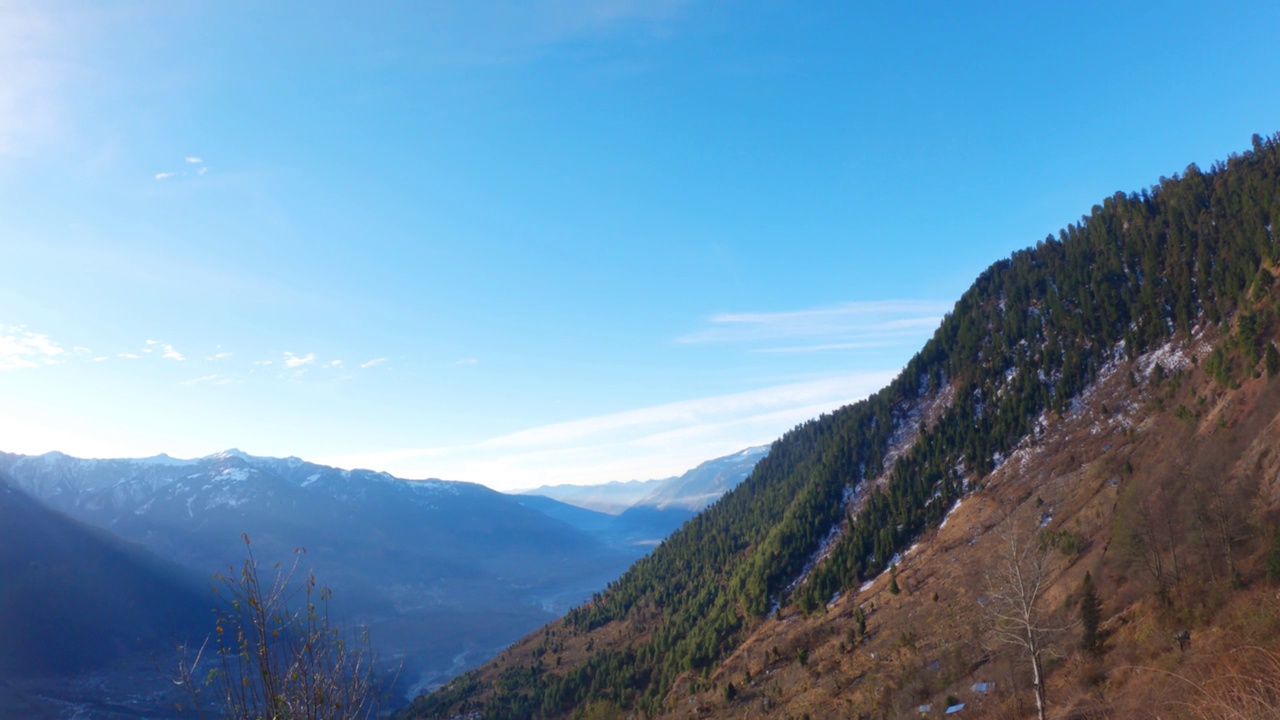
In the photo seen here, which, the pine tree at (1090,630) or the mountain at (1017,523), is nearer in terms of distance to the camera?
the pine tree at (1090,630)

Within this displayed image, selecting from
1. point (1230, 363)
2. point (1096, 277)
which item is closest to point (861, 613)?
point (1230, 363)

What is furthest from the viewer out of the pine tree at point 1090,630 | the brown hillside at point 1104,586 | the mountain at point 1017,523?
the mountain at point 1017,523

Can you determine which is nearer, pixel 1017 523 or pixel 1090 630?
pixel 1090 630

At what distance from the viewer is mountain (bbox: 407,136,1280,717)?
3484 cm

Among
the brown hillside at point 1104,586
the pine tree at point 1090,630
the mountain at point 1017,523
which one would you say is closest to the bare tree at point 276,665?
the brown hillside at point 1104,586

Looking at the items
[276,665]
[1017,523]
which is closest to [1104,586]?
[1017,523]

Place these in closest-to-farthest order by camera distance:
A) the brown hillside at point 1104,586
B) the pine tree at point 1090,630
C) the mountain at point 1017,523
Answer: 1. the brown hillside at point 1104,586
2. the pine tree at point 1090,630
3. the mountain at point 1017,523

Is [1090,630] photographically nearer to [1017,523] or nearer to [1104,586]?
[1017,523]

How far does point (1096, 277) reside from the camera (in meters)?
98.9

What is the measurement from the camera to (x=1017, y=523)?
3594cm

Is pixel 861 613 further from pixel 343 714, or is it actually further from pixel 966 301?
pixel 966 301

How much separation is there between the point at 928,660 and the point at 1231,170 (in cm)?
10032

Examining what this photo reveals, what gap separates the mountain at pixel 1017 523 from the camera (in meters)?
34.8

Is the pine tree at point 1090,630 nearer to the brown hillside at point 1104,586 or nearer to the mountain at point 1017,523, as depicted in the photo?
the mountain at point 1017,523
